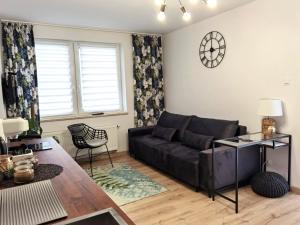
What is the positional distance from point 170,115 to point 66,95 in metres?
1.98

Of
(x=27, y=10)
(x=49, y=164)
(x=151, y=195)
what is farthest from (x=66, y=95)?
(x=49, y=164)

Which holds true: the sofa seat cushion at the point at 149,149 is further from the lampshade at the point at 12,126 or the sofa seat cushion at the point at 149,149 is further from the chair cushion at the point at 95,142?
the lampshade at the point at 12,126

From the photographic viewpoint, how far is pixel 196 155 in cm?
334

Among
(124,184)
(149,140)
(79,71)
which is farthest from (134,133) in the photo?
(79,71)

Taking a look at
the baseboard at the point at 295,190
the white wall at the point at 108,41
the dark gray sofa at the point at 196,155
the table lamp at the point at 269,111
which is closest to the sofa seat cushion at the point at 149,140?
the dark gray sofa at the point at 196,155

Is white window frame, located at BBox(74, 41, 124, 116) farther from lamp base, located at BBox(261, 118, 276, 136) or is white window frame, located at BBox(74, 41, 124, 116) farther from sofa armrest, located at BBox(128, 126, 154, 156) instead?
lamp base, located at BBox(261, 118, 276, 136)

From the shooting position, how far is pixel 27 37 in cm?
396

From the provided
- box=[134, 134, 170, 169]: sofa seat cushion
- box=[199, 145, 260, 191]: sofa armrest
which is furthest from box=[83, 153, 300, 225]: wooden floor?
box=[134, 134, 170, 169]: sofa seat cushion

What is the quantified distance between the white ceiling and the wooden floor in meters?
2.54

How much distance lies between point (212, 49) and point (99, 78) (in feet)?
7.21

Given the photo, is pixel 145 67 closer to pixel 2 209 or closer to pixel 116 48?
pixel 116 48

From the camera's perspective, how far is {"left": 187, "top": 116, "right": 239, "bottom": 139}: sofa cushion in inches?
133

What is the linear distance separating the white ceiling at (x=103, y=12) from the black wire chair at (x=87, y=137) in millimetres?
1829

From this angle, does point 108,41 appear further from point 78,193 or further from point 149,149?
point 78,193
